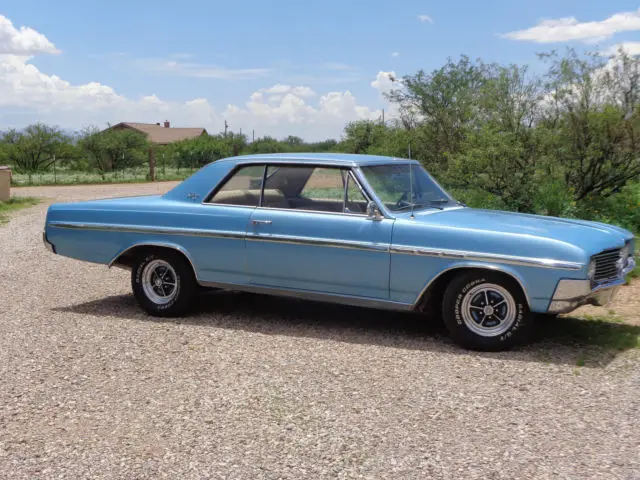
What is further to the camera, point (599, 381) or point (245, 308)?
point (245, 308)

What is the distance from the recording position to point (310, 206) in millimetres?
6547

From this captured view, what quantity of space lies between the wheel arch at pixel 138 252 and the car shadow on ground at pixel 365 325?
47cm

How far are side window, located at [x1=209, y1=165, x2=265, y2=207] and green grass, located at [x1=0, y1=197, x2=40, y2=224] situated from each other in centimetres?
1257

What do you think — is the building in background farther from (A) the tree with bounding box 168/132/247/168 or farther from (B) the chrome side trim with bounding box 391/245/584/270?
(B) the chrome side trim with bounding box 391/245/584/270

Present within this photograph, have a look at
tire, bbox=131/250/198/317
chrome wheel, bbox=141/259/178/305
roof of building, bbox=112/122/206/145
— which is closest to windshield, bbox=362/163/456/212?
tire, bbox=131/250/198/317

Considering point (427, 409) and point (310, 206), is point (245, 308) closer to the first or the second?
point (310, 206)

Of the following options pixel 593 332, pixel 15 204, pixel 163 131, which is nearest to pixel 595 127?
pixel 593 332

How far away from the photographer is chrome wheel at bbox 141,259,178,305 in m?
7.14

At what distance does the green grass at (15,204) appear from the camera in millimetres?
19513

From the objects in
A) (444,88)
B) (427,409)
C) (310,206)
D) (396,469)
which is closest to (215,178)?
(310,206)

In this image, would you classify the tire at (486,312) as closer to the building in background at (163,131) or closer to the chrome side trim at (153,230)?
the chrome side trim at (153,230)

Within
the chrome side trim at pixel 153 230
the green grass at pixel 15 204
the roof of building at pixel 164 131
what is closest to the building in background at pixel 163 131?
the roof of building at pixel 164 131

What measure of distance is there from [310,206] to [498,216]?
155cm

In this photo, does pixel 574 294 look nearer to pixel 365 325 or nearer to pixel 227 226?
pixel 365 325
